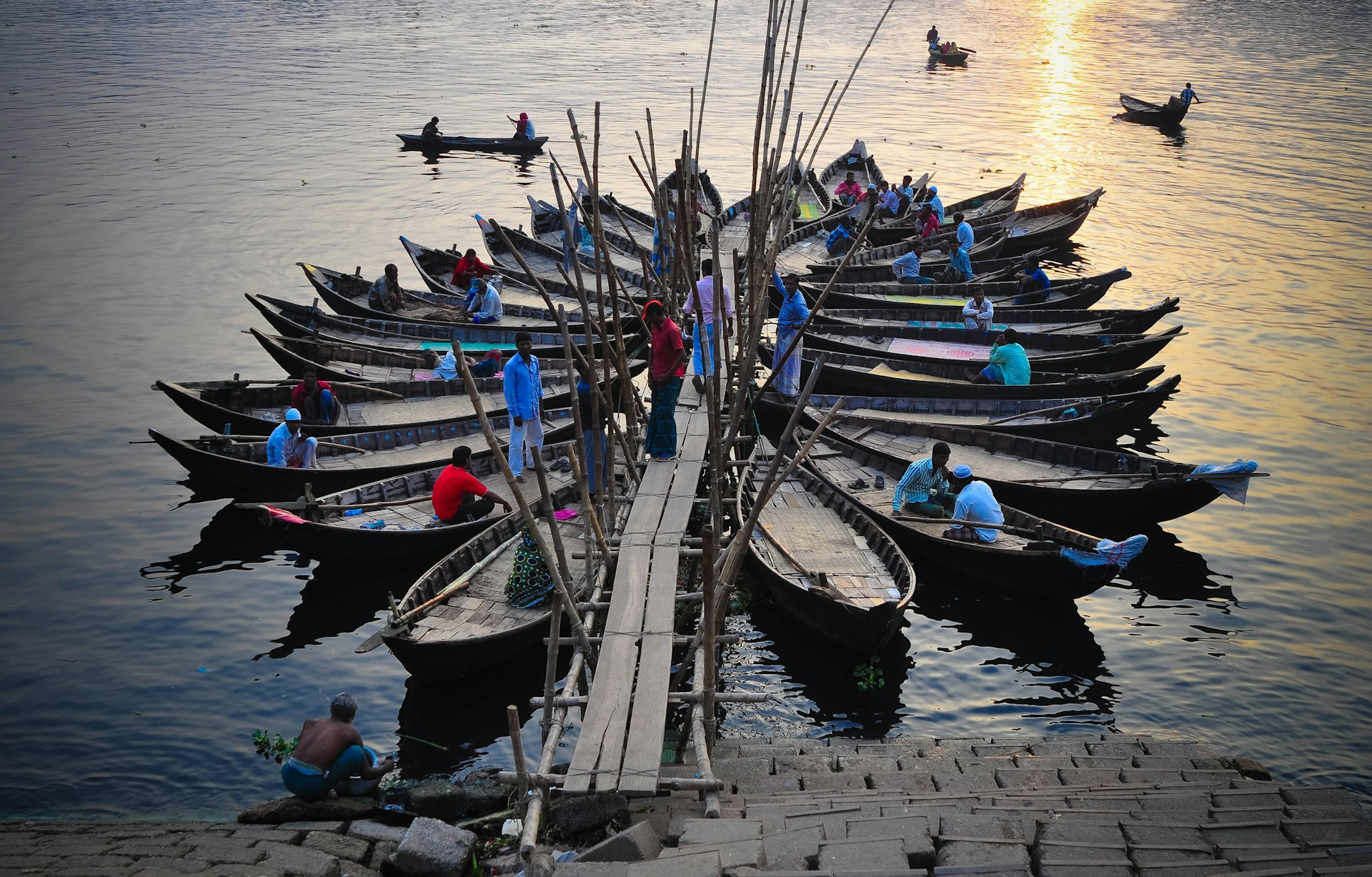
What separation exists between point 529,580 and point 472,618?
23.1 inches

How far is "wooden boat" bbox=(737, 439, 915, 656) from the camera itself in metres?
8.48

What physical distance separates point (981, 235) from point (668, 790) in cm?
1611

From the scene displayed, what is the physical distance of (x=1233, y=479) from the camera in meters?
9.70

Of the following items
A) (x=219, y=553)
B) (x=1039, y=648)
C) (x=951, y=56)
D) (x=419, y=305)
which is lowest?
(x=219, y=553)

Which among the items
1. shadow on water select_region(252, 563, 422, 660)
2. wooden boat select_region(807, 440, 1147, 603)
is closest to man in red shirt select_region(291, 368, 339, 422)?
shadow on water select_region(252, 563, 422, 660)

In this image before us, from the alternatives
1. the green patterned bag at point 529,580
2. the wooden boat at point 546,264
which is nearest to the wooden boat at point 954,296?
the wooden boat at point 546,264

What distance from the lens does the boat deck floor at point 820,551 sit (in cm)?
902

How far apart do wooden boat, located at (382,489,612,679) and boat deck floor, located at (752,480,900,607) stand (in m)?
1.97

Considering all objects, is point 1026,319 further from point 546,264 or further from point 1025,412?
point 546,264

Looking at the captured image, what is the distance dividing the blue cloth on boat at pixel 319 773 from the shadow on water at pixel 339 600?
9.90 ft

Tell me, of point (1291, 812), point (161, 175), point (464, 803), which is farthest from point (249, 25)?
point (1291, 812)

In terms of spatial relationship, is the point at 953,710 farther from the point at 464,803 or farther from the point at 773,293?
the point at 773,293

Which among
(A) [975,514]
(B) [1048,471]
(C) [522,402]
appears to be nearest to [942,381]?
(B) [1048,471]

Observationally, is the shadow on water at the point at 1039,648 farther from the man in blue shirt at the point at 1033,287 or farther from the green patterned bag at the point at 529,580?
the man in blue shirt at the point at 1033,287
